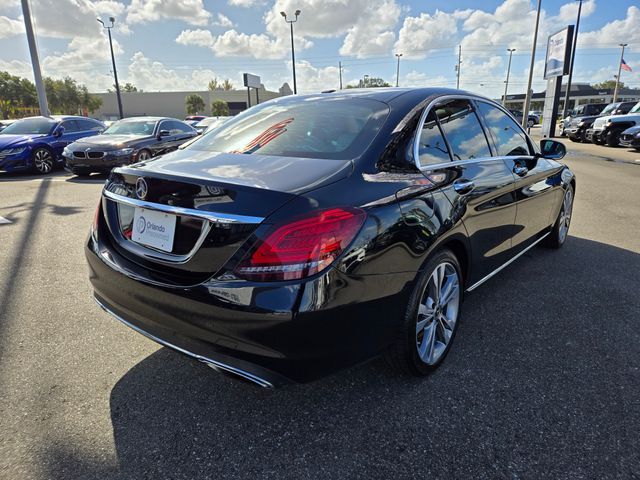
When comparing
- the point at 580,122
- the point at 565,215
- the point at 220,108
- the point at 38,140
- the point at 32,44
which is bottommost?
the point at 565,215

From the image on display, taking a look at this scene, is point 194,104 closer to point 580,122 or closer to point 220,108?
point 220,108

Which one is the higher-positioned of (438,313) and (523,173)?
(523,173)

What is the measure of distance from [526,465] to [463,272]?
1210mm

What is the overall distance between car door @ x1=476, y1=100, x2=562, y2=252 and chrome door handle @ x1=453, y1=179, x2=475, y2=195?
74 cm

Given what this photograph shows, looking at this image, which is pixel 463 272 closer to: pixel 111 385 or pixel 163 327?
pixel 163 327

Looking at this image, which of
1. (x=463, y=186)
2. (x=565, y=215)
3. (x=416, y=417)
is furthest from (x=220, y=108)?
Result: (x=416, y=417)

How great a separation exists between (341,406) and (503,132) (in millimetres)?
2521

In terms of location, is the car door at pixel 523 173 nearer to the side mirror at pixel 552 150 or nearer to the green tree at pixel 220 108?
the side mirror at pixel 552 150

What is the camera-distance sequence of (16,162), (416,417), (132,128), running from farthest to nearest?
(132,128) < (16,162) < (416,417)

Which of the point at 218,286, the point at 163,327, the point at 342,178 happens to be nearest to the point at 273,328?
the point at 218,286

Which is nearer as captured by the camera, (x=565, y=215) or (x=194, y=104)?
(x=565, y=215)

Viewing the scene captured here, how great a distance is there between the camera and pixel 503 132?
350 centimetres

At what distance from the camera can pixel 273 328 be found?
5.71 feet

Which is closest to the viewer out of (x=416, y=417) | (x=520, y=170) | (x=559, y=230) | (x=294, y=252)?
(x=294, y=252)
